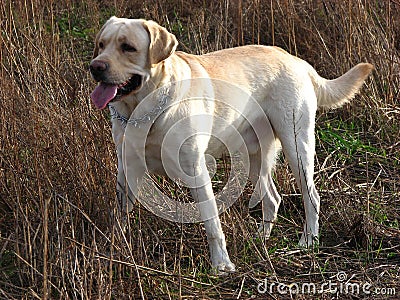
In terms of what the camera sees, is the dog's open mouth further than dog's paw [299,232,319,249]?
No

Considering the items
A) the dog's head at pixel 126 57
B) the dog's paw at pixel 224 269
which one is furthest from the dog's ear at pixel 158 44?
the dog's paw at pixel 224 269

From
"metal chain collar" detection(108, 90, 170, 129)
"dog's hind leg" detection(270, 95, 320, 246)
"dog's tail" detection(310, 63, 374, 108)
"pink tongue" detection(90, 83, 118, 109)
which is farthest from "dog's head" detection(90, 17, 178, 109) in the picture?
"dog's tail" detection(310, 63, 374, 108)

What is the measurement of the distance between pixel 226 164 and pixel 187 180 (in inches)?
37.8

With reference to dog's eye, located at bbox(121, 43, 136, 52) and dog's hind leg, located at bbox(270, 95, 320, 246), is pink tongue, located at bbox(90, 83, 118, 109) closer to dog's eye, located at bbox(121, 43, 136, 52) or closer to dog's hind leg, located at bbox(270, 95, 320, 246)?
dog's eye, located at bbox(121, 43, 136, 52)

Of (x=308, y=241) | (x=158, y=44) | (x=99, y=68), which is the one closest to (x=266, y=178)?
(x=308, y=241)

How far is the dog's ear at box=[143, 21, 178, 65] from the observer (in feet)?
11.1

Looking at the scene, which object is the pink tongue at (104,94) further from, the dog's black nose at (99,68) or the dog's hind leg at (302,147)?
the dog's hind leg at (302,147)

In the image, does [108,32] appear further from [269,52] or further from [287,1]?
[287,1]

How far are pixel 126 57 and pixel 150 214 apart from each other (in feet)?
2.88

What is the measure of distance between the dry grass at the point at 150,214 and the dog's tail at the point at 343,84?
378mm

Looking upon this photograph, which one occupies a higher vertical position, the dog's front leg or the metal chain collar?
the metal chain collar

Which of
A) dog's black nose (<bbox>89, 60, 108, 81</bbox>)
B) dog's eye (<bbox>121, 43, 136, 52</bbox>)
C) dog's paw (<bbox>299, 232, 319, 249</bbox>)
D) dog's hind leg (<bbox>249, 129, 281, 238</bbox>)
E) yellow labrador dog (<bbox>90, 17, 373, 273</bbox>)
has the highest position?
dog's eye (<bbox>121, 43, 136, 52</bbox>)

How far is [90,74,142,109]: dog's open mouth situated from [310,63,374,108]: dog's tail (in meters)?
1.30

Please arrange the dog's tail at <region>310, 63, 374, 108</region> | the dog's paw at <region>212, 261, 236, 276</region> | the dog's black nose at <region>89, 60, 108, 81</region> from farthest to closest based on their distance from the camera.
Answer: the dog's tail at <region>310, 63, 374, 108</region> → the dog's paw at <region>212, 261, 236, 276</region> → the dog's black nose at <region>89, 60, 108, 81</region>
